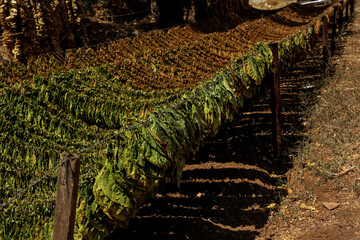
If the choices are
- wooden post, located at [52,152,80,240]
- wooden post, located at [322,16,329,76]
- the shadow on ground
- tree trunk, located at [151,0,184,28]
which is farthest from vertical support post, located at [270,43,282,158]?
tree trunk, located at [151,0,184,28]

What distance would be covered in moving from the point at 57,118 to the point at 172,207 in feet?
6.66

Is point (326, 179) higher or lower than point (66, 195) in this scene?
lower

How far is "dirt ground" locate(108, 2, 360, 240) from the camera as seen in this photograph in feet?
15.0

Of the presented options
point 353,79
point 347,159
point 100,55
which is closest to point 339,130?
point 347,159

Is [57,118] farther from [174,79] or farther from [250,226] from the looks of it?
[250,226]

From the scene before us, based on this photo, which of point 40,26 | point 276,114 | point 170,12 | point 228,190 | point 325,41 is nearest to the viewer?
point 228,190

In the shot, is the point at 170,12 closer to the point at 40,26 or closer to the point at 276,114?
the point at 40,26

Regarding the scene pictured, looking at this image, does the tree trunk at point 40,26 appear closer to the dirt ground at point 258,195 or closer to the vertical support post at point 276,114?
the dirt ground at point 258,195

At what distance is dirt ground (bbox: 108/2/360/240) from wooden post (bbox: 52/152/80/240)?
2.34 m

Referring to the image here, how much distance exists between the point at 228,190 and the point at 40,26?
627 centimetres

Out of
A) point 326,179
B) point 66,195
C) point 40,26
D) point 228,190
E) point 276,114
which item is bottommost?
point 228,190

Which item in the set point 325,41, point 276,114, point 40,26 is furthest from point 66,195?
point 325,41

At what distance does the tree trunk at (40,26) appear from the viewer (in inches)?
312

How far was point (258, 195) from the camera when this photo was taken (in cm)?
528
